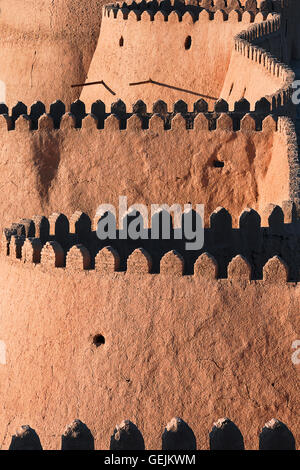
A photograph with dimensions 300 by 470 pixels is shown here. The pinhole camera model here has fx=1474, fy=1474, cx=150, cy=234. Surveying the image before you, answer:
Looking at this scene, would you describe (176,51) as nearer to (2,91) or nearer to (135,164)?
(2,91)

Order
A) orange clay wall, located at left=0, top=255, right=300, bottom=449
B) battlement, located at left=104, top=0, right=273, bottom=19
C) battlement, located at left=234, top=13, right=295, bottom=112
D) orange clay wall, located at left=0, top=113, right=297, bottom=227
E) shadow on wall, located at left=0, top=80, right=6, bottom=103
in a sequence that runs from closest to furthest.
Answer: orange clay wall, located at left=0, top=255, right=300, bottom=449 → orange clay wall, located at left=0, top=113, right=297, bottom=227 → battlement, located at left=234, top=13, right=295, bottom=112 → battlement, located at left=104, top=0, right=273, bottom=19 → shadow on wall, located at left=0, top=80, right=6, bottom=103

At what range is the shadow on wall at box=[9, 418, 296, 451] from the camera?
1555 cm

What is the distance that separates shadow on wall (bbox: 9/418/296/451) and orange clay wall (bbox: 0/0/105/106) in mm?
26492

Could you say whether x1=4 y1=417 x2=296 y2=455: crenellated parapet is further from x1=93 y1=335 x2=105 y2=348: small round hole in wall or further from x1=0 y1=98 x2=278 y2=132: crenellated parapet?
x1=0 y1=98 x2=278 y2=132: crenellated parapet

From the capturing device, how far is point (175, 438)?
51.5 feet

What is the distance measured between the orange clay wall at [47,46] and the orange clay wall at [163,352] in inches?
875

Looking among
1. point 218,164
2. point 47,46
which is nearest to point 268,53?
point 218,164

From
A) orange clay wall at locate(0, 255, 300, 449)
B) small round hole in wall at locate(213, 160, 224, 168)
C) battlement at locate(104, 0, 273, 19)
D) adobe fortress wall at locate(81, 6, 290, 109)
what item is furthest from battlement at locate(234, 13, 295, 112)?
orange clay wall at locate(0, 255, 300, 449)

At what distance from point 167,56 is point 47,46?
554cm

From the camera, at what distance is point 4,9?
4378 centimetres

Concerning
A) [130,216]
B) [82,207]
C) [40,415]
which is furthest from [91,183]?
[40,415]

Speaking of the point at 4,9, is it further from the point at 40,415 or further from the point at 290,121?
the point at 40,415

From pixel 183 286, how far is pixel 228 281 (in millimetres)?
602
